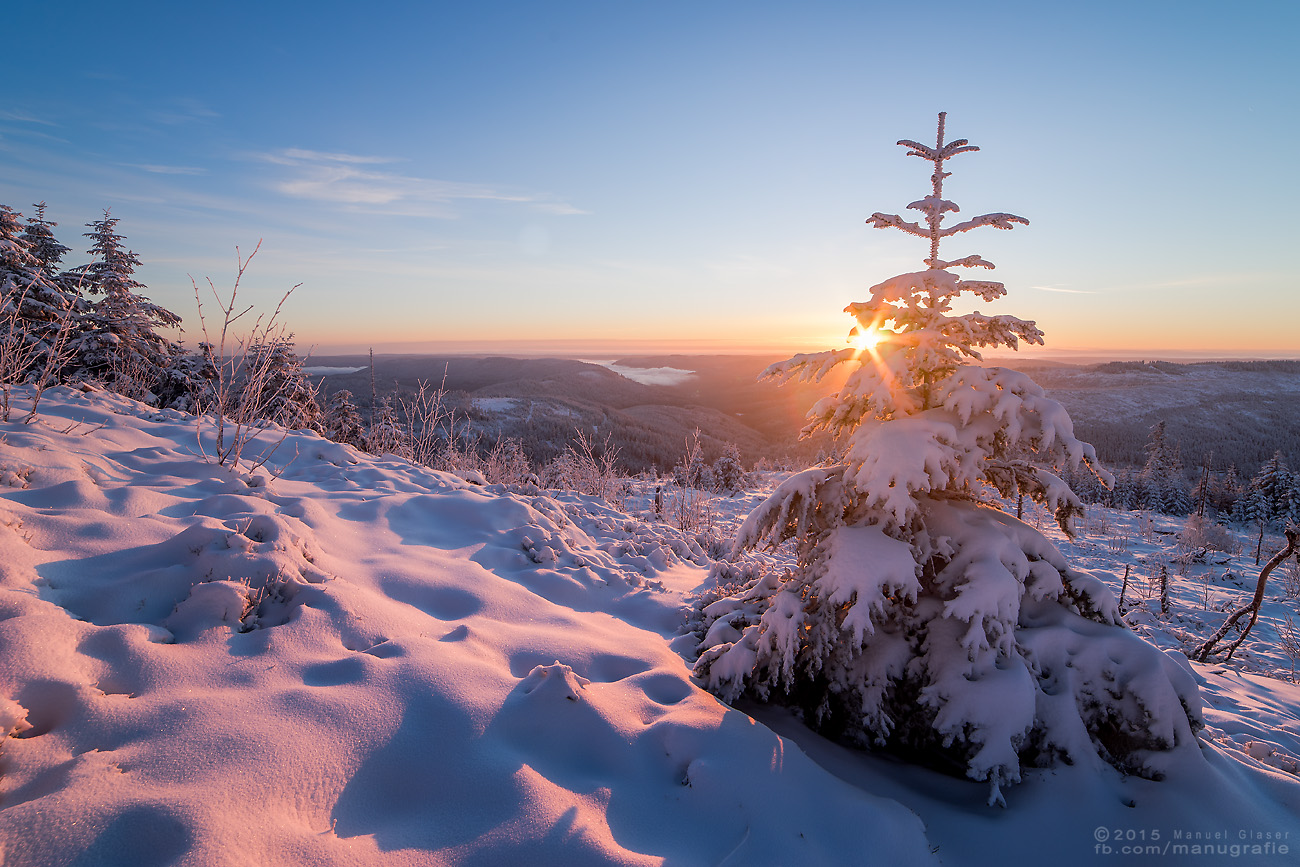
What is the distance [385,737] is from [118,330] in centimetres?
1428

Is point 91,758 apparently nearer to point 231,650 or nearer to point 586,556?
point 231,650

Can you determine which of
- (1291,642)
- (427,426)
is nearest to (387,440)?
(427,426)

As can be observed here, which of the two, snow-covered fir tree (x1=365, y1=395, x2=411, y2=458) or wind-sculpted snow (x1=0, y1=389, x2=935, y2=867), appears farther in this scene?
snow-covered fir tree (x1=365, y1=395, x2=411, y2=458)

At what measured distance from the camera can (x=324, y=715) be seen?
2.51 m

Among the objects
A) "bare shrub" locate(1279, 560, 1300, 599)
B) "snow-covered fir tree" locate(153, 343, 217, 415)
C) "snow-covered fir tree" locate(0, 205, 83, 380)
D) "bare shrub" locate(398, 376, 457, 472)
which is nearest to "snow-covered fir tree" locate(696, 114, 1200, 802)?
"bare shrub" locate(398, 376, 457, 472)

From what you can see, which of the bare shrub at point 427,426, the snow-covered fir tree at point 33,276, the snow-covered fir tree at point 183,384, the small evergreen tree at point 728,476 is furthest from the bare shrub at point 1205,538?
the snow-covered fir tree at point 33,276

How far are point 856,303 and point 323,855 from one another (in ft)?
13.9

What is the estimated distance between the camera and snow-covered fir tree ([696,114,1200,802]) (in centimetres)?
311

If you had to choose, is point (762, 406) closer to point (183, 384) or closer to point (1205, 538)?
point (1205, 538)

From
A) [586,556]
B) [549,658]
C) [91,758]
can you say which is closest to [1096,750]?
[549,658]

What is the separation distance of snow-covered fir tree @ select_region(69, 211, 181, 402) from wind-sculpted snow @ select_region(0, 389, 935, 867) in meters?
8.44

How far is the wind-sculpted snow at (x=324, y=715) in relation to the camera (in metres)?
1.97

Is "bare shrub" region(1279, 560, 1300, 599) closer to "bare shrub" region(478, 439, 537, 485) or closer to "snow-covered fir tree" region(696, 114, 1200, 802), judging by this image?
"snow-covered fir tree" region(696, 114, 1200, 802)

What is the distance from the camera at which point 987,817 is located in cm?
296
